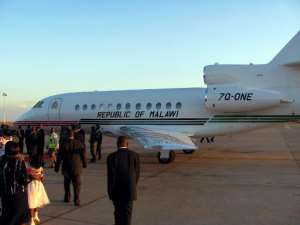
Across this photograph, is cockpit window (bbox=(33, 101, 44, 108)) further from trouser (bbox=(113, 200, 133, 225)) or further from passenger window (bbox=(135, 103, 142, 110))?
trouser (bbox=(113, 200, 133, 225))

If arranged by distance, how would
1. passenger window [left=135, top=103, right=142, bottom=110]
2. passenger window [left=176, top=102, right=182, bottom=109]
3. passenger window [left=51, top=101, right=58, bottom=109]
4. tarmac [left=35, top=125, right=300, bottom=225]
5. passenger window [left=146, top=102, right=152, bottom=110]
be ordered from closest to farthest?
tarmac [left=35, top=125, right=300, bottom=225], passenger window [left=176, top=102, right=182, bottom=109], passenger window [left=146, top=102, right=152, bottom=110], passenger window [left=135, top=103, right=142, bottom=110], passenger window [left=51, top=101, right=58, bottom=109]

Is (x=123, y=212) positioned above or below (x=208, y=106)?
below

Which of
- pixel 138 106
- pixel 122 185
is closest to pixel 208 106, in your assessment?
pixel 138 106

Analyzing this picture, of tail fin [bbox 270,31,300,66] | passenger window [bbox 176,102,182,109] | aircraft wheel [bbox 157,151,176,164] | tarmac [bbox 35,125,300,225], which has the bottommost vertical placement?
tarmac [bbox 35,125,300,225]

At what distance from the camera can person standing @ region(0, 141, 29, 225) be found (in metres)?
6.28

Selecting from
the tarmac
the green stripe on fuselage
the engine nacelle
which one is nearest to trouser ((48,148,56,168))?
the tarmac

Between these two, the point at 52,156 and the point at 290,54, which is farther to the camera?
the point at 290,54

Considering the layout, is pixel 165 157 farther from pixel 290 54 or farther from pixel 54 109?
pixel 54 109

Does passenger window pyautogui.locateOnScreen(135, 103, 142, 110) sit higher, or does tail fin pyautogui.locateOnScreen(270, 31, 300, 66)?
tail fin pyautogui.locateOnScreen(270, 31, 300, 66)

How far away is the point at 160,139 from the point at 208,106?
3.24 m

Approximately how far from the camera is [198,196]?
33.0 feet

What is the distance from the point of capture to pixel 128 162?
6453 millimetres

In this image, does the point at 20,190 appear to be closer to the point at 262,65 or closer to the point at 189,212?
the point at 189,212

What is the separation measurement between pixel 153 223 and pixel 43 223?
2.04m
